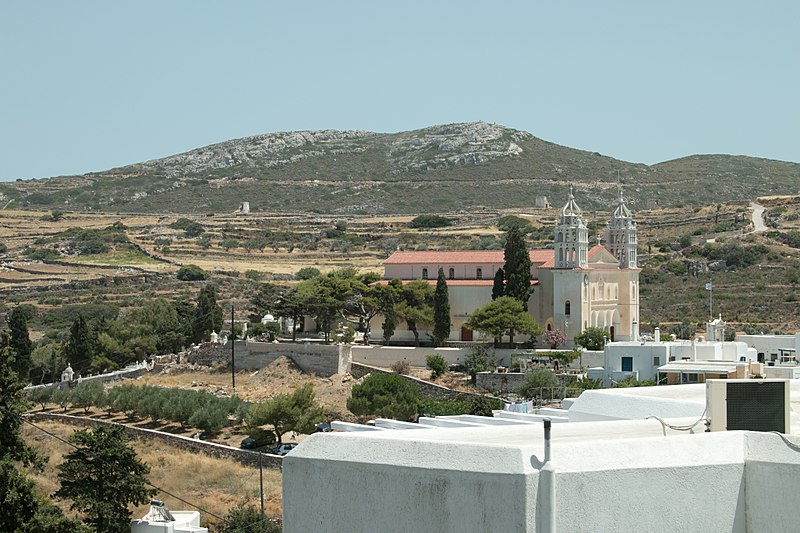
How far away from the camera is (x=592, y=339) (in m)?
56.9

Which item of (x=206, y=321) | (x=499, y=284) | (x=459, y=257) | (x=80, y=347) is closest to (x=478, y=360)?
(x=499, y=284)

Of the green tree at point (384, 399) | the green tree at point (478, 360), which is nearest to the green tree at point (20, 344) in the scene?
the green tree at point (384, 399)

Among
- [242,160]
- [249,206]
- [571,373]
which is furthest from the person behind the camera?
[242,160]

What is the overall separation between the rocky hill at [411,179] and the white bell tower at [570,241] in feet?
275

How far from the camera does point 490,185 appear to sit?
15838cm

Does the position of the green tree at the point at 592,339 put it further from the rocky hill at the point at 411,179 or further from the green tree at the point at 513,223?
the rocky hill at the point at 411,179

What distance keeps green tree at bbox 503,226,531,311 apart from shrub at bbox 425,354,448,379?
5.01 meters

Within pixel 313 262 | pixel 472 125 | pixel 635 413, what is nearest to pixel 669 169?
pixel 472 125

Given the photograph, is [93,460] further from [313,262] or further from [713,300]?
[313,262]

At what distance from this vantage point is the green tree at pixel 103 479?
3459 centimetres

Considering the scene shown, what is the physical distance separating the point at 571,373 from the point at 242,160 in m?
145

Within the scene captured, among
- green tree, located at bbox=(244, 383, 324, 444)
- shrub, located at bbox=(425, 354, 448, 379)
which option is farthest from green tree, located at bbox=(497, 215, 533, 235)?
green tree, located at bbox=(244, 383, 324, 444)

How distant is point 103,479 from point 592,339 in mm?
27020

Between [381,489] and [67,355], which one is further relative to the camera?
[67,355]
